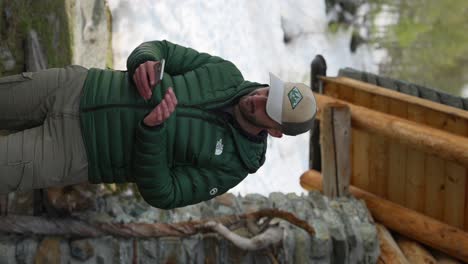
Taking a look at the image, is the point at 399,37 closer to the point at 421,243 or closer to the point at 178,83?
the point at 421,243

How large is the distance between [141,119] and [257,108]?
14.4 inches

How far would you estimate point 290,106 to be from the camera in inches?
71.2

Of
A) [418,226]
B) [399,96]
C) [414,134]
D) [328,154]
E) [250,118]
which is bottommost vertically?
[418,226]

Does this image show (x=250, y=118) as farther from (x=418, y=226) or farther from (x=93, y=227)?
(x=418, y=226)

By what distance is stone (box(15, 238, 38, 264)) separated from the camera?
277 cm

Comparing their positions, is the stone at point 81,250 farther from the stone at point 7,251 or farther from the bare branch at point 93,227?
the stone at point 7,251

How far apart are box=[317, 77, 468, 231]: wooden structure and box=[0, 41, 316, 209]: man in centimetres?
137

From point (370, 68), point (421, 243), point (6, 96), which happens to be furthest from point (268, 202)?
point (370, 68)

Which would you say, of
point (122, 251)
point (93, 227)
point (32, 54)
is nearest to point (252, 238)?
point (122, 251)

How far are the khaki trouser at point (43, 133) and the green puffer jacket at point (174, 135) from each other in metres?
0.05

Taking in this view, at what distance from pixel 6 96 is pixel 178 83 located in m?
0.60

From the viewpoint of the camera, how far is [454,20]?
6.51 metres

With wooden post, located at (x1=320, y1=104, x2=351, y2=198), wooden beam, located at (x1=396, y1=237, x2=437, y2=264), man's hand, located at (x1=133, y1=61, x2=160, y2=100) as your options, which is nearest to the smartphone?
man's hand, located at (x1=133, y1=61, x2=160, y2=100)

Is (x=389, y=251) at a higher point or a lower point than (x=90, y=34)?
lower
